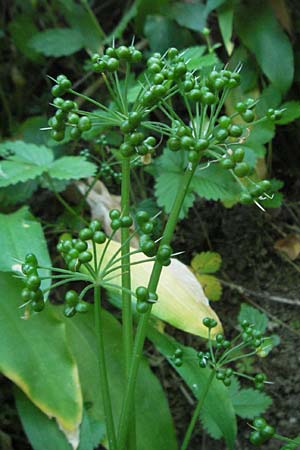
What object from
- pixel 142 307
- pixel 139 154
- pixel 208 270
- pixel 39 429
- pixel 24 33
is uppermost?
pixel 139 154

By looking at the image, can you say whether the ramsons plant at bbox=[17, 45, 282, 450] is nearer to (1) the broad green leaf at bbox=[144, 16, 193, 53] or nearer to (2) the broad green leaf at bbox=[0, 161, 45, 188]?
(2) the broad green leaf at bbox=[0, 161, 45, 188]

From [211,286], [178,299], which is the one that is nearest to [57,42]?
[211,286]

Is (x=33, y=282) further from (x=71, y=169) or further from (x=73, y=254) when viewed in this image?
(x=71, y=169)

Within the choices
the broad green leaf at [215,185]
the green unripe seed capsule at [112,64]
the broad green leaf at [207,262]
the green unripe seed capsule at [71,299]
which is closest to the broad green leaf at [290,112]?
the broad green leaf at [215,185]

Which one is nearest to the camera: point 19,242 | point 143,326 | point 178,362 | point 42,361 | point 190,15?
point 143,326

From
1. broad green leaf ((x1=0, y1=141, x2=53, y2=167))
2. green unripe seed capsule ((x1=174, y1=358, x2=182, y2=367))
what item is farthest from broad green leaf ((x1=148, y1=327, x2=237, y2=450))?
broad green leaf ((x1=0, y1=141, x2=53, y2=167))

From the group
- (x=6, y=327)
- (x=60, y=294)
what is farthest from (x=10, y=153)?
(x=6, y=327)
